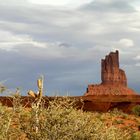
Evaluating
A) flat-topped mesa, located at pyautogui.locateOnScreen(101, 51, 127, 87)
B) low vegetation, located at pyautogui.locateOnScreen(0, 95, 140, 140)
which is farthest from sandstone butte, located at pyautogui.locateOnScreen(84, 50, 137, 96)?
low vegetation, located at pyautogui.locateOnScreen(0, 95, 140, 140)

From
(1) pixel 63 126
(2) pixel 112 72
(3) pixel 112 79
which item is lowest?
(1) pixel 63 126

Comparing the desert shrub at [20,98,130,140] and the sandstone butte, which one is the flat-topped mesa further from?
the desert shrub at [20,98,130,140]

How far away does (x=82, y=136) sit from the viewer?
17016mm

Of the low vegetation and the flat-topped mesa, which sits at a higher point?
the flat-topped mesa

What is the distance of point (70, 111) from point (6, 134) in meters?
2.24

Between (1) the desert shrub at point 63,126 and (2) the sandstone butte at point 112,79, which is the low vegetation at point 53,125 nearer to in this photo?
(1) the desert shrub at point 63,126

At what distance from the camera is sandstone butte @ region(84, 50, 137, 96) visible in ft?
416

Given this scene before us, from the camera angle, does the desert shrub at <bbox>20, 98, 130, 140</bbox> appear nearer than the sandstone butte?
Yes

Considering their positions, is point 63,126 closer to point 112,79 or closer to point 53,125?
point 53,125

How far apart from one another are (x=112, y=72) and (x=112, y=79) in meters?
5.00

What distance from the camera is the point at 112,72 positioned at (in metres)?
145

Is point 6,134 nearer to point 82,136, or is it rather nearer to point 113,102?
point 82,136

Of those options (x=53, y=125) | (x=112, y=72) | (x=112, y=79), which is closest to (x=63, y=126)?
(x=53, y=125)

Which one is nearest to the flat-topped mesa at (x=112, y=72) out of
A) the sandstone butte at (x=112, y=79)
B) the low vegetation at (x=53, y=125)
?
the sandstone butte at (x=112, y=79)
